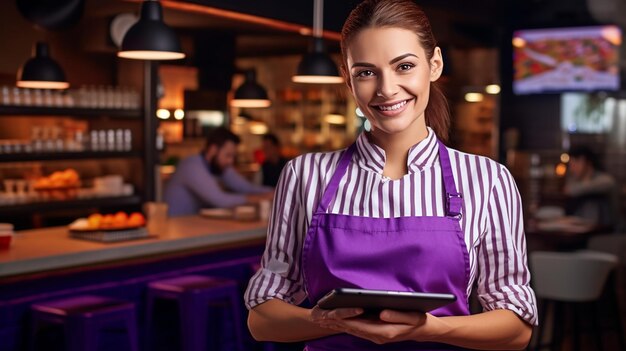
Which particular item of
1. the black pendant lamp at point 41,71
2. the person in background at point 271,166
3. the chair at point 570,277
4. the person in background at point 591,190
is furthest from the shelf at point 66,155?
the person in background at point 591,190

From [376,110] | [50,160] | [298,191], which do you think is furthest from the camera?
[50,160]

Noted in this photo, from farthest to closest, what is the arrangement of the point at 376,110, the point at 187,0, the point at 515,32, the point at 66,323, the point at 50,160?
the point at 515,32 → the point at 50,160 → the point at 187,0 → the point at 66,323 → the point at 376,110

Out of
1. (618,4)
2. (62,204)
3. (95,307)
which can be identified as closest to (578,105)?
(618,4)

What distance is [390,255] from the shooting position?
5.45 feet

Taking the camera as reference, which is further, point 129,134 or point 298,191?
point 129,134

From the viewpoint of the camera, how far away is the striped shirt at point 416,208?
1.71 metres

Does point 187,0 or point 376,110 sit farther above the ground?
point 187,0

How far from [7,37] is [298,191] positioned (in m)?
6.05

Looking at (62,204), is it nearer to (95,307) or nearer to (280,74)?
(95,307)

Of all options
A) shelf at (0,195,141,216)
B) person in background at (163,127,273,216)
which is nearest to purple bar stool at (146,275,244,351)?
person in background at (163,127,273,216)

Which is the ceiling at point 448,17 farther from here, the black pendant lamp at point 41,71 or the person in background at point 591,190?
the person in background at point 591,190

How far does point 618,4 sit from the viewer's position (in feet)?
29.6

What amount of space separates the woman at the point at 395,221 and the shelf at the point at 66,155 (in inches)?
212

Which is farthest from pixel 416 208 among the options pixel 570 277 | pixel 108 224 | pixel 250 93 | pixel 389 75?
pixel 250 93
